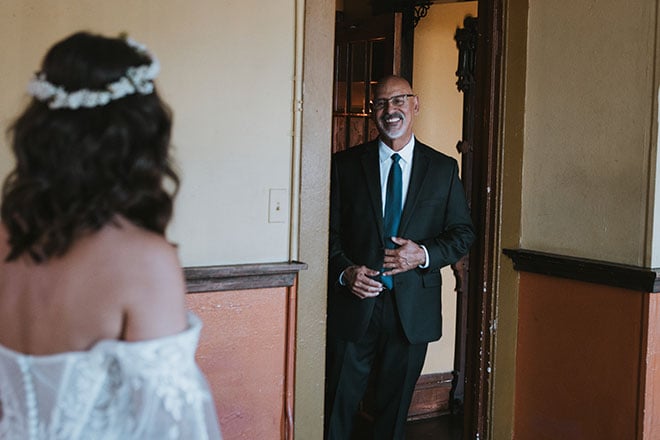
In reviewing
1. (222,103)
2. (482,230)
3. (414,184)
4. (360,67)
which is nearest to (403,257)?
(414,184)

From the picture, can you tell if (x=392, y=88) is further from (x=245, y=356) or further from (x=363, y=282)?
(x=245, y=356)

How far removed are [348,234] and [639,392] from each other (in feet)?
4.17

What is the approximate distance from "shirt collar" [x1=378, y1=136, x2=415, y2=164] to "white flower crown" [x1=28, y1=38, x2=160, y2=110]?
2.17 m

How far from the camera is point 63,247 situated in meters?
1.62

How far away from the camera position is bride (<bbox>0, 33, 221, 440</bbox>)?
1.60 metres

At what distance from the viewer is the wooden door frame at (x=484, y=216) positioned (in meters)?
3.97

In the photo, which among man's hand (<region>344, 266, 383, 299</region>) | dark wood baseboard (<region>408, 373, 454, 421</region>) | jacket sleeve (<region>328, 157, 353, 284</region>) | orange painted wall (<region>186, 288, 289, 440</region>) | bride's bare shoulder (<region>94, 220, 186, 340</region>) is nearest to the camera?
bride's bare shoulder (<region>94, 220, 186, 340</region>)

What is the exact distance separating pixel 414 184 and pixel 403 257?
32cm

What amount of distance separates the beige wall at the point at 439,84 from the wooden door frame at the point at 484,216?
86 centimetres

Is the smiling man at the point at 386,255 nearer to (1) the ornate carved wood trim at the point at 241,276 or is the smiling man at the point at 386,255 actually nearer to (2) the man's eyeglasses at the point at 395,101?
(2) the man's eyeglasses at the point at 395,101

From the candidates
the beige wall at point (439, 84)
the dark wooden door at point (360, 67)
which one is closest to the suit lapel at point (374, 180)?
the dark wooden door at point (360, 67)

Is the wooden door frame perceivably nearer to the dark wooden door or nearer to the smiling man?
the smiling man

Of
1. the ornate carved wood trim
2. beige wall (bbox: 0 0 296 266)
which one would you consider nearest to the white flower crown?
beige wall (bbox: 0 0 296 266)

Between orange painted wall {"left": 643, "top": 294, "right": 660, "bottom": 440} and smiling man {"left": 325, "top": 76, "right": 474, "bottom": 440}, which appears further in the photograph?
smiling man {"left": 325, "top": 76, "right": 474, "bottom": 440}
